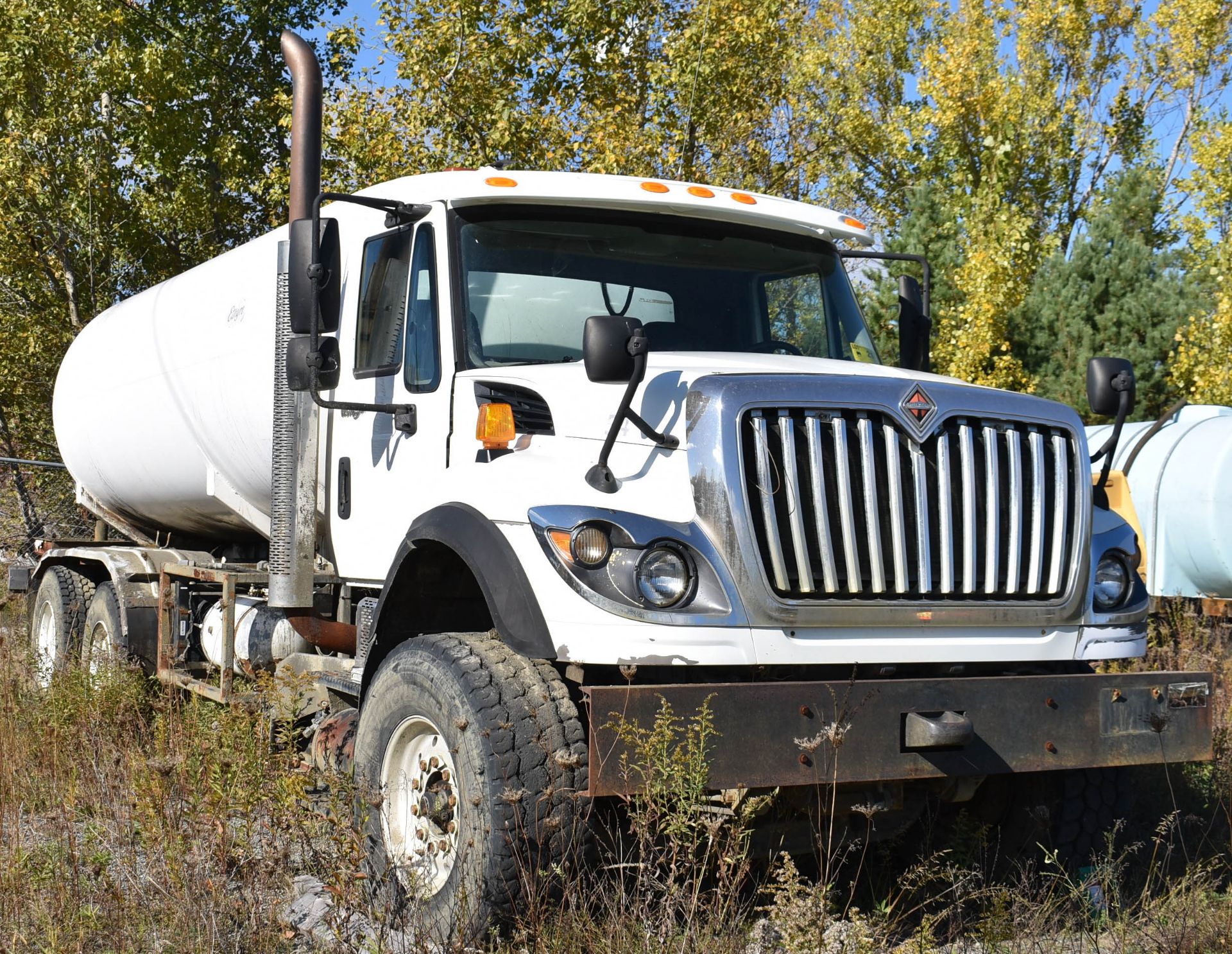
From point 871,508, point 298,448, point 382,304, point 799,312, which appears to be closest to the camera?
point 871,508

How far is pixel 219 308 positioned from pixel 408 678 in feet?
11.8

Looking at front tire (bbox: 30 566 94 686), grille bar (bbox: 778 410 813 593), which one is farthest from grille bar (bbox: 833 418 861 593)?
front tire (bbox: 30 566 94 686)

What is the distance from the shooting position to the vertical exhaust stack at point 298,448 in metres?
5.88

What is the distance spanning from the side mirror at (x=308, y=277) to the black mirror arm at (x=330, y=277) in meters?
0.01

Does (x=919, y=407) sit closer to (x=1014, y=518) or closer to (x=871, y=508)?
(x=871, y=508)

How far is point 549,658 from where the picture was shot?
12.9 feet

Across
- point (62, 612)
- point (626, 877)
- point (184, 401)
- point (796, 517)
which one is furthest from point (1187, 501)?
point (62, 612)

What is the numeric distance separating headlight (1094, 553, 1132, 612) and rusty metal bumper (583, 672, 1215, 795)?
0.35 metres

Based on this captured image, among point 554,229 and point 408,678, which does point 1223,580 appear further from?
point 408,678

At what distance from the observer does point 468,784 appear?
401 cm

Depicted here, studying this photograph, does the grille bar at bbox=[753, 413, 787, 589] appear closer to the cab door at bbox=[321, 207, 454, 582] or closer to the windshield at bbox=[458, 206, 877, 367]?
the windshield at bbox=[458, 206, 877, 367]

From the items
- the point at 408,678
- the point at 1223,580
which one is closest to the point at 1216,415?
the point at 1223,580

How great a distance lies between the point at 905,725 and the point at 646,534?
3.24ft

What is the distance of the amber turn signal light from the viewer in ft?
14.9
